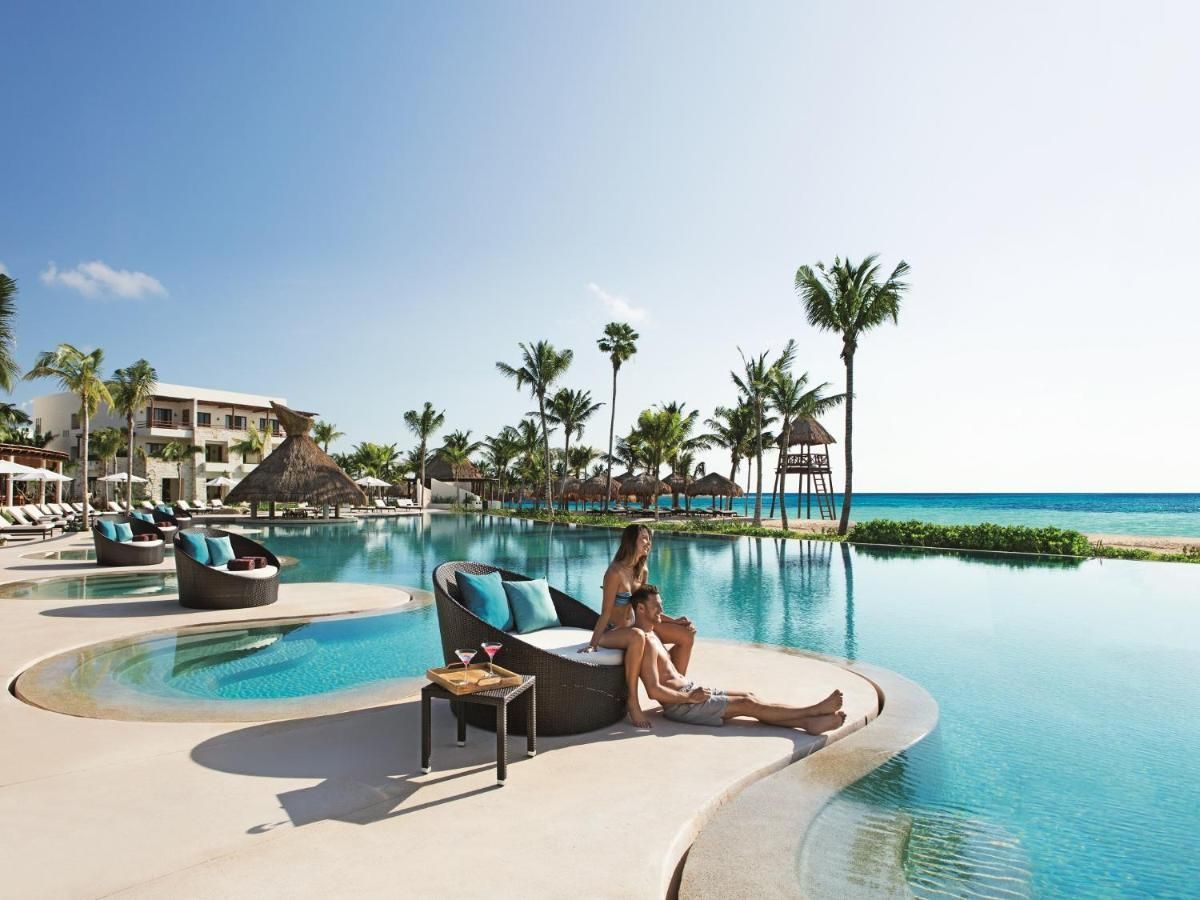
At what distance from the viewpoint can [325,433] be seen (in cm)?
5709

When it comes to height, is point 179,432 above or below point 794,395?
below

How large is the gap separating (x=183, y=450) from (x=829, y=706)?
4954 cm

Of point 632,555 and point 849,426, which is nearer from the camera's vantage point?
point 632,555

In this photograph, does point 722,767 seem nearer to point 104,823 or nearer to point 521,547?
point 104,823

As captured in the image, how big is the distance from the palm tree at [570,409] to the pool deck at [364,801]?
35.8 m

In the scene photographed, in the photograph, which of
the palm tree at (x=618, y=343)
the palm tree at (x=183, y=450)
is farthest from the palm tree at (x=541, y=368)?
the palm tree at (x=183, y=450)

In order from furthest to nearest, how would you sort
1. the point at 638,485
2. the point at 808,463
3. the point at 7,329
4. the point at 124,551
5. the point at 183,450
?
1. the point at 638,485
2. the point at 183,450
3. the point at 808,463
4. the point at 7,329
5. the point at 124,551

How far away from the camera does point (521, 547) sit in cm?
2200

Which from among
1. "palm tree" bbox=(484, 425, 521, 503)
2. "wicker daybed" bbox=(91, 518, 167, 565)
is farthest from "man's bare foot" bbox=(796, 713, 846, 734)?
"palm tree" bbox=(484, 425, 521, 503)

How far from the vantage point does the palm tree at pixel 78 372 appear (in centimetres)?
2648

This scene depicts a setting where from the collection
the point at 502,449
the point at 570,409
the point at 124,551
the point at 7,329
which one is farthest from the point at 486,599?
the point at 502,449

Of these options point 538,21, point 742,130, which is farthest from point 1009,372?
point 538,21

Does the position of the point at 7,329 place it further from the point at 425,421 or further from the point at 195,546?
the point at 425,421

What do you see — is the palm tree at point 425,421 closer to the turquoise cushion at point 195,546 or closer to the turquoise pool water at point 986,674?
the turquoise pool water at point 986,674
